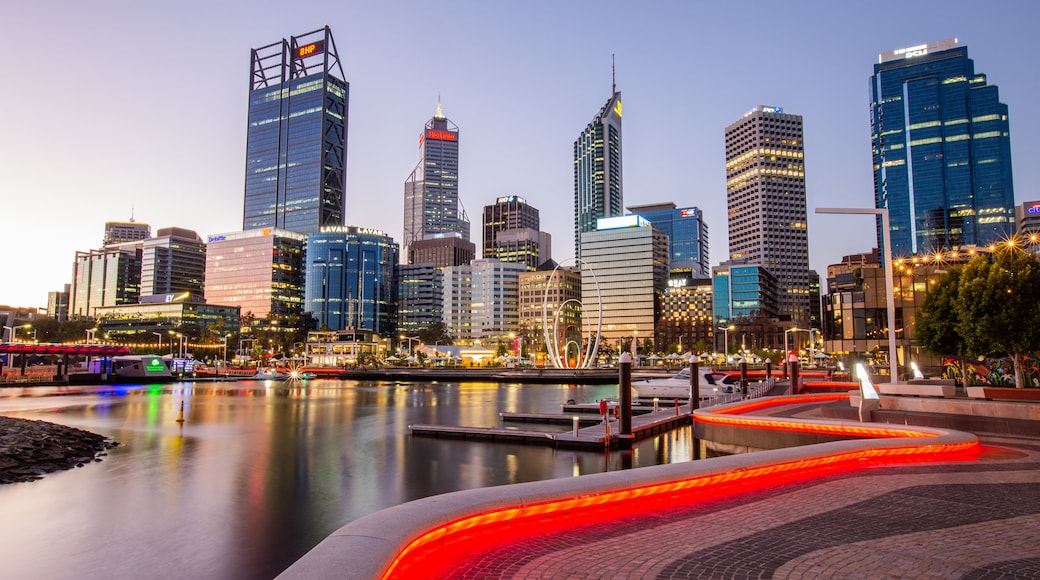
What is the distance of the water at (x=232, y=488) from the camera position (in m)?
15.9

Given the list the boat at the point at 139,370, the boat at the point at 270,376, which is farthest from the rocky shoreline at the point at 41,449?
the boat at the point at 139,370

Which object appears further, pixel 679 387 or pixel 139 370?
pixel 139 370

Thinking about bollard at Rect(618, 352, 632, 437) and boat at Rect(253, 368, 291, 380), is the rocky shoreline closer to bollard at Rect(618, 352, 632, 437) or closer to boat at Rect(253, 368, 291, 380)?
bollard at Rect(618, 352, 632, 437)

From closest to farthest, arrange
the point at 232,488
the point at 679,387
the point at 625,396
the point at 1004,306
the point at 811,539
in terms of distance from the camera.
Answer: the point at 811,539, the point at 232,488, the point at 625,396, the point at 1004,306, the point at 679,387

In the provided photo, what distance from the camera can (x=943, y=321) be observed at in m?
37.1

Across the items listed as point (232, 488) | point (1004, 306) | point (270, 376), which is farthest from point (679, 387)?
point (270, 376)

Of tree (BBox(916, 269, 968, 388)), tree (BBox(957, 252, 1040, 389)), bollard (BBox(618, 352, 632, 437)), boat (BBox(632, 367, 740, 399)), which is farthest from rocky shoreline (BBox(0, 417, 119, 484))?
tree (BBox(916, 269, 968, 388))

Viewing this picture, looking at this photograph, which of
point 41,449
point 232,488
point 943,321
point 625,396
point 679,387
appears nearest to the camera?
point 232,488

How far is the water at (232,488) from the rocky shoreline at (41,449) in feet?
3.43

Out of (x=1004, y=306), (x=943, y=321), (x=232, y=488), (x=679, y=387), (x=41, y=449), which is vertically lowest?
(x=232, y=488)

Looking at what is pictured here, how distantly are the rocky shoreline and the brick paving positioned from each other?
26.6 meters

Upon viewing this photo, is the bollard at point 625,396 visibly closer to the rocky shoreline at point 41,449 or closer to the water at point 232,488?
the water at point 232,488

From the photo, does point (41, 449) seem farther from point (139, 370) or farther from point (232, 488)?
point (139, 370)

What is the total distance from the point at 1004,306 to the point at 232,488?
123ft
